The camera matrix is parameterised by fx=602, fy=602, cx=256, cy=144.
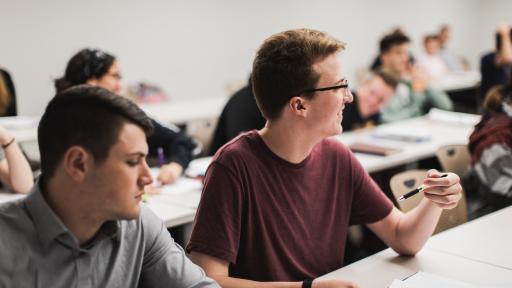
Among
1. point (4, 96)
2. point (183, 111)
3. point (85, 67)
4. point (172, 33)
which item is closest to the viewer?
point (85, 67)

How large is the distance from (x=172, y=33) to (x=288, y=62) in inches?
211

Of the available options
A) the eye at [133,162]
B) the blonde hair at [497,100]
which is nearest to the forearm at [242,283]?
the eye at [133,162]

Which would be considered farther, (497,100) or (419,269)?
(497,100)

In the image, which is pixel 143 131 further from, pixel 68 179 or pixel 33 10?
pixel 33 10

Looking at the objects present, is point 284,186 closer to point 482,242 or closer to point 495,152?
point 482,242

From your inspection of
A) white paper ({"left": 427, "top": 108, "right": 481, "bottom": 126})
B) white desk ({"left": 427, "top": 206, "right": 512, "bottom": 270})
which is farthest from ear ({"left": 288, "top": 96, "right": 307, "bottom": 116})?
white paper ({"left": 427, "top": 108, "right": 481, "bottom": 126})

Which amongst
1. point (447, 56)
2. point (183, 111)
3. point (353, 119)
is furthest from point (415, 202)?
point (447, 56)

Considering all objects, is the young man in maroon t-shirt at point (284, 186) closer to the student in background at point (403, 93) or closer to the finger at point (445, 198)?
the finger at point (445, 198)

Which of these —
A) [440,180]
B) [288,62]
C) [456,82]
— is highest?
[288,62]

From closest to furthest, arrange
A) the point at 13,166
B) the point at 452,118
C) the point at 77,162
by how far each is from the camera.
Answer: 1. the point at 77,162
2. the point at 13,166
3. the point at 452,118

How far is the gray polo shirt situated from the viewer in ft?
4.13

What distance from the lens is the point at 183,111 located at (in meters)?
5.46

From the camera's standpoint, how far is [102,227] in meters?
1.37

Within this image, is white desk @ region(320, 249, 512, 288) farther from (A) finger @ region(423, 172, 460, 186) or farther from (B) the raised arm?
(A) finger @ region(423, 172, 460, 186)
